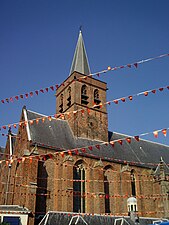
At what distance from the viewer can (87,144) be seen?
25516mm

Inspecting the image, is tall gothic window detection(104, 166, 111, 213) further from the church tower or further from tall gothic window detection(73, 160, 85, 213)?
the church tower

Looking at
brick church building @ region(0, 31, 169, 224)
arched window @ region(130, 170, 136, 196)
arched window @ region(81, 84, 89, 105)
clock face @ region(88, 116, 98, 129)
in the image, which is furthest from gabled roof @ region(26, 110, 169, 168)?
arched window @ region(81, 84, 89, 105)

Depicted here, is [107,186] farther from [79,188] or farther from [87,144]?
[87,144]

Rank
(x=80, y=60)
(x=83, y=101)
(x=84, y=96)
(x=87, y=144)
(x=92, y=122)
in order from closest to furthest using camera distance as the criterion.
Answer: (x=87, y=144) < (x=92, y=122) < (x=83, y=101) < (x=84, y=96) < (x=80, y=60)

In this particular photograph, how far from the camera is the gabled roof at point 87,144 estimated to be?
2334cm

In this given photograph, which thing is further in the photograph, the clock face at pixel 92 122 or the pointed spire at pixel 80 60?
the pointed spire at pixel 80 60

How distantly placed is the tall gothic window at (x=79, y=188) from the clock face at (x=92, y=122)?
4897 millimetres

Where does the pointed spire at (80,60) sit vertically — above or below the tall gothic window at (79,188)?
above

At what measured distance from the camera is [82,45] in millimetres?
32938

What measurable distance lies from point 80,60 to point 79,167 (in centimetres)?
1354

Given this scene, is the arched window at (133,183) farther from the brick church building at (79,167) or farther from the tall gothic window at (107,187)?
the tall gothic window at (107,187)

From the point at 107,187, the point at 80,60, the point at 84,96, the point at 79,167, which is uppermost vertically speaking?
the point at 80,60

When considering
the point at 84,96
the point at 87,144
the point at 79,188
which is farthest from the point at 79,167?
the point at 84,96

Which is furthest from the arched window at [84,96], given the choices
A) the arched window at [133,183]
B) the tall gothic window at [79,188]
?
the arched window at [133,183]
